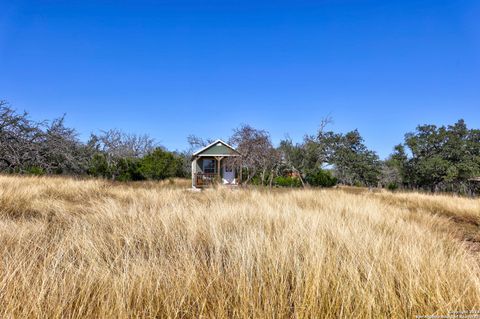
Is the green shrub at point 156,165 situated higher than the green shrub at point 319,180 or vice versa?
the green shrub at point 156,165

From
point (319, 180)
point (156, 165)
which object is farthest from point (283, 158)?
point (156, 165)

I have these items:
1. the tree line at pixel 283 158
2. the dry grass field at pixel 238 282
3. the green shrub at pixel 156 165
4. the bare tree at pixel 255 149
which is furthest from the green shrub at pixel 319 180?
the dry grass field at pixel 238 282

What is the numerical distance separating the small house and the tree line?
82 cm

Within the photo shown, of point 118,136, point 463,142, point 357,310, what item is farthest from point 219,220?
point 118,136

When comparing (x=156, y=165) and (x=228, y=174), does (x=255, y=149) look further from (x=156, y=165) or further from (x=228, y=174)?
(x=156, y=165)

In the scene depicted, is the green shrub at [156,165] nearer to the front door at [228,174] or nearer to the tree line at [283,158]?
the tree line at [283,158]

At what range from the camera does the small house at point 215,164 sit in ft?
63.1

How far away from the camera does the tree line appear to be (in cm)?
1352

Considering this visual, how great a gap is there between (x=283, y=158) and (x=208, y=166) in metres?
7.56

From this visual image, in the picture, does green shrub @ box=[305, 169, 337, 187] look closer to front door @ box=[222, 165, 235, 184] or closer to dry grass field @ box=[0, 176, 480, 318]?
front door @ box=[222, 165, 235, 184]

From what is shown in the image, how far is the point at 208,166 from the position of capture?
73.9 ft

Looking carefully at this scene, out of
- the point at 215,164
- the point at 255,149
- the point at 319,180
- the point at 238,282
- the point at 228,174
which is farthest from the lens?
the point at 319,180

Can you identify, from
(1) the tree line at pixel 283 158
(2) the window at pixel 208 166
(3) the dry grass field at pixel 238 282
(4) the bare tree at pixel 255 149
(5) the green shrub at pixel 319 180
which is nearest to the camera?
(3) the dry grass field at pixel 238 282

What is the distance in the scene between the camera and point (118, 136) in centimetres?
3619
